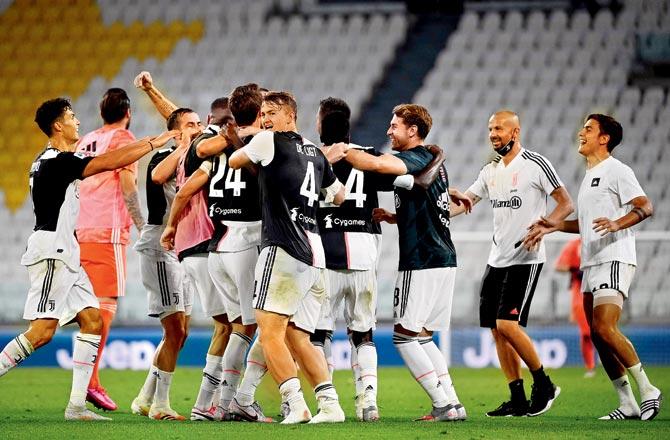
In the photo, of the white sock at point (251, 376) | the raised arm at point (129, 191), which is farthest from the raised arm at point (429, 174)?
the raised arm at point (129, 191)

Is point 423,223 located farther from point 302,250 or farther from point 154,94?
point 154,94

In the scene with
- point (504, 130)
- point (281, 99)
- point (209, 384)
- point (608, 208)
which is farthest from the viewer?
point (504, 130)

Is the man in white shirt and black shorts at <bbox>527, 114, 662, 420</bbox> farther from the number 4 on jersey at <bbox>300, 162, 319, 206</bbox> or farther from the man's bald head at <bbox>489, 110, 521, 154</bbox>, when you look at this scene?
the number 4 on jersey at <bbox>300, 162, 319, 206</bbox>

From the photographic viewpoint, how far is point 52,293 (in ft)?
25.1

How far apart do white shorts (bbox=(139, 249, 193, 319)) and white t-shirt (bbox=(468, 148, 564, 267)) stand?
2447 mm

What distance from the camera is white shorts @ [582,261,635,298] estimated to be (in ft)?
27.1

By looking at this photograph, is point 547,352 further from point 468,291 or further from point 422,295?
point 422,295

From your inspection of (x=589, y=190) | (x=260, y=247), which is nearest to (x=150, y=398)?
(x=260, y=247)

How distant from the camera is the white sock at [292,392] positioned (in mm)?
7062

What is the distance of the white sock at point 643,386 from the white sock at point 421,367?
1515 millimetres

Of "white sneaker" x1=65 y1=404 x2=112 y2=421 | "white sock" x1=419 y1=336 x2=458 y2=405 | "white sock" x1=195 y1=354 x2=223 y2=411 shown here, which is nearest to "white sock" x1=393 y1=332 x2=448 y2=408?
"white sock" x1=419 y1=336 x2=458 y2=405

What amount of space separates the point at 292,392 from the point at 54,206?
219 centimetres

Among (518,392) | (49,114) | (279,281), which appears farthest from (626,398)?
(49,114)

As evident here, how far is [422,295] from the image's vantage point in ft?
25.4
